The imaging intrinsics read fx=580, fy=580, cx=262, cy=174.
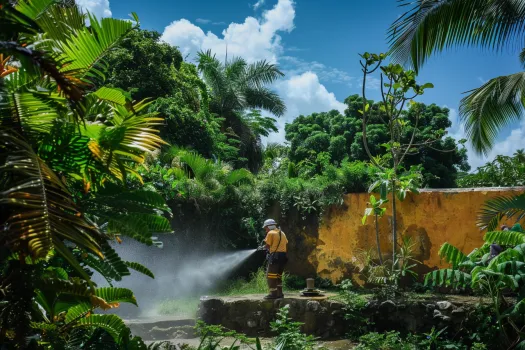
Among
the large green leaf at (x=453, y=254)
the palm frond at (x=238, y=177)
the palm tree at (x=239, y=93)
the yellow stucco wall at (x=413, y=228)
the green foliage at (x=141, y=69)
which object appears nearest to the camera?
the large green leaf at (x=453, y=254)

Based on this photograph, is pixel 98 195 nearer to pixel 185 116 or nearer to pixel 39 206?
pixel 39 206

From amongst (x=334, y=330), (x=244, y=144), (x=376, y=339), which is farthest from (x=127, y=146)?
(x=244, y=144)

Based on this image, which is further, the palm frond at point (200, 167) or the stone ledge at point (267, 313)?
the palm frond at point (200, 167)

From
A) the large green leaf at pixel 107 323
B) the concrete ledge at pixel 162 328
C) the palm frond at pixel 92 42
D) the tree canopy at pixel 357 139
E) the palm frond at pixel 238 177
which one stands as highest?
the tree canopy at pixel 357 139

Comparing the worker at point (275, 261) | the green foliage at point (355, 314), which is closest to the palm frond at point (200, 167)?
the worker at point (275, 261)

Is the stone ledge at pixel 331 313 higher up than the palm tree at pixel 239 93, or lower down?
lower down

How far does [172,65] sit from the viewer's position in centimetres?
2255

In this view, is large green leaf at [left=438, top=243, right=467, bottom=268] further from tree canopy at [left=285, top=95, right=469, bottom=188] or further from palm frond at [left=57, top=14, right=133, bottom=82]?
tree canopy at [left=285, top=95, right=469, bottom=188]

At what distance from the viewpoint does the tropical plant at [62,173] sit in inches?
147

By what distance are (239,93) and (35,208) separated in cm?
2518

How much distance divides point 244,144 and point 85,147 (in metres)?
22.2

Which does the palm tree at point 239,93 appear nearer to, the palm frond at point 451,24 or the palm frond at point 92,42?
the palm frond at point 451,24

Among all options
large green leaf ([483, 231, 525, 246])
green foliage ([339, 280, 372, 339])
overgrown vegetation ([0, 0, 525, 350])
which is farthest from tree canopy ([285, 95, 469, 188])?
large green leaf ([483, 231, 525, 246])

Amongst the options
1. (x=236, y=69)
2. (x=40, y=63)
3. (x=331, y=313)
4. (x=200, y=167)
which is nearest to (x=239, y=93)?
(x=236, y=69)
